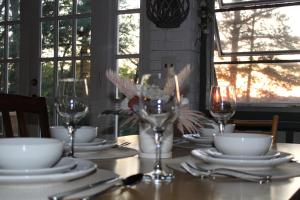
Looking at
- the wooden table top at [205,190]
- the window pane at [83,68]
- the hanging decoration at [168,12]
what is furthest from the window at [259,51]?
the wooden table top at [205,190]

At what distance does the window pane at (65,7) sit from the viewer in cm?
358

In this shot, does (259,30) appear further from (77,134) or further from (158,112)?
(158,112)

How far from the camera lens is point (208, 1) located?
296 cm

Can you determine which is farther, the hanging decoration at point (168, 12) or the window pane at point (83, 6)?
the window pane at point (83, 6)

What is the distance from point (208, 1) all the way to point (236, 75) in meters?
0.51

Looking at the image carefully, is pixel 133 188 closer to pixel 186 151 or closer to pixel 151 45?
pixel 186 151

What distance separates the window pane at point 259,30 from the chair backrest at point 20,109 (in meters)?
1.61

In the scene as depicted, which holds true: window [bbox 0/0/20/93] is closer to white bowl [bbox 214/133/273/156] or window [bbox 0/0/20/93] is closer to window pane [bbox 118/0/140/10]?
window pane [bbox 118/0/140/10]

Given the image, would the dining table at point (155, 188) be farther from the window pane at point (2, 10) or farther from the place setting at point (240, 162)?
the window pane at point (2, 10)

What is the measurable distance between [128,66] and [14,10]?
1322mm

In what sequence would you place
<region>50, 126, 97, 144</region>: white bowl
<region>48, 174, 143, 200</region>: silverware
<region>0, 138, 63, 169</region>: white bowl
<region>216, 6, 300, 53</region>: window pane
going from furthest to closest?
1. <region>216, 6, 300, 53</region>: window pane
2. <region>50, 126, 97, 144</region>: white bowl
3. <region>0, 138, 63, 169</region>: white bowl
4. <region>48, 174, 143, 200</region>: silverware

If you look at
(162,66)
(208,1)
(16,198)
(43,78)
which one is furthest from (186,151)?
(43,78)

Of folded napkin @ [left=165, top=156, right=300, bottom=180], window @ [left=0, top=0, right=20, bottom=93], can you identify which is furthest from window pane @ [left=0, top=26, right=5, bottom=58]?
folded napkin @ [left=165, top=156, right=300, bottom=180]

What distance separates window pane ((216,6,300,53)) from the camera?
282 centimetres
